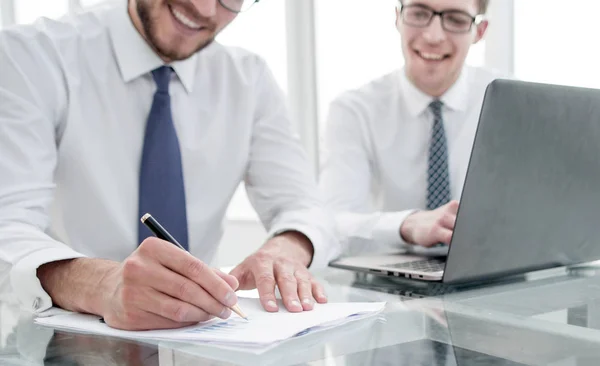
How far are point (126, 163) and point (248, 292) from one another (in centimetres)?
61

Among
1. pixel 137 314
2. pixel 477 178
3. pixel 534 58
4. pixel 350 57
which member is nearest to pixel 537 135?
pixel 477 178

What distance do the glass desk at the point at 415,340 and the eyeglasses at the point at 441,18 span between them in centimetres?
133

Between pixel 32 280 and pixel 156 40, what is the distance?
2.42 feet

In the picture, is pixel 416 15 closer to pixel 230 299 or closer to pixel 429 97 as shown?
pixel 429 97

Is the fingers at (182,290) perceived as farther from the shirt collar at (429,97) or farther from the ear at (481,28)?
the ear at (481,28)

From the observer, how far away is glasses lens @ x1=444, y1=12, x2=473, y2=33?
2.32 meters

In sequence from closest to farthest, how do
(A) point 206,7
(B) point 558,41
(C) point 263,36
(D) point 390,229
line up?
(A) point 206,7 < (D) point 390,229 < (B) point 558,41 < (C) point 263,36

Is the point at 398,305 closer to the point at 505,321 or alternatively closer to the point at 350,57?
the point at 505,321

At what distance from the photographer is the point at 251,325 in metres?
0.93

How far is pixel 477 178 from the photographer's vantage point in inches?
43.4

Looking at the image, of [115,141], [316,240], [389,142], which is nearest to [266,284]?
[316,240]

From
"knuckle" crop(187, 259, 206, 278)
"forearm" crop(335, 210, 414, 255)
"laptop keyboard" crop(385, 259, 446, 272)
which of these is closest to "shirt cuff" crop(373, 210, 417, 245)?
"forearm" crop(335, 210, 414, 255)

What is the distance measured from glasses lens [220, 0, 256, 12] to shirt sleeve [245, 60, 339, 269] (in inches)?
10.1

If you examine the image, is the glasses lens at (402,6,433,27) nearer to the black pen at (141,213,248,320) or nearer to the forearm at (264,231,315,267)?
the forearm at (264,231,315,267)
